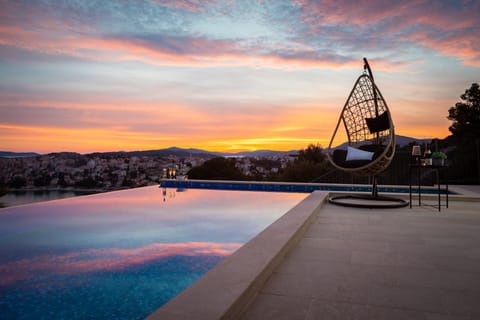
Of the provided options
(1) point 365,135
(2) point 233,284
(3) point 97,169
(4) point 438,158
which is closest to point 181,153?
(3) point 97,169

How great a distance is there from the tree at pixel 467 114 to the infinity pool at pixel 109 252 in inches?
310

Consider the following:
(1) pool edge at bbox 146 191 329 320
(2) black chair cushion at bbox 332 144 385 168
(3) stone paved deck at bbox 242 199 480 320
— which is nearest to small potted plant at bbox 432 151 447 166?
(2) black chair cushion at bbox 332 144 385 168

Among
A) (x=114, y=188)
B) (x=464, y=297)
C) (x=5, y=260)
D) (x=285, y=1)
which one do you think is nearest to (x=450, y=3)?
(x=285, y=1)

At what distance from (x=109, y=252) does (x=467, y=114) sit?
1139 centimetres

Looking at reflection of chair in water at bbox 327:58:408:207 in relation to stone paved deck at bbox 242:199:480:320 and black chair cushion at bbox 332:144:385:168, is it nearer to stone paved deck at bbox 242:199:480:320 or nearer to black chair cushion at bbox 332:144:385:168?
black chair cushion at bbox 332:144:385:168

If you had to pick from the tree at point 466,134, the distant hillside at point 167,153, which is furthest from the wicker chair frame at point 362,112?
the distant hillside at point 167,153

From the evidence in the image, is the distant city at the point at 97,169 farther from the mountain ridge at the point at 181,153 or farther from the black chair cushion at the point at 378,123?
the black chair cushion at the point at 378,123

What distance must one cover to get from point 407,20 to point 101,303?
6923 millimetres

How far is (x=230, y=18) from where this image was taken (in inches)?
256

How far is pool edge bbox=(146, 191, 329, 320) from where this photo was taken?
1082 millimetres

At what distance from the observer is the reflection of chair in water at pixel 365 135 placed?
169 inches

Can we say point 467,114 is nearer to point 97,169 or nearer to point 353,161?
point 353,161

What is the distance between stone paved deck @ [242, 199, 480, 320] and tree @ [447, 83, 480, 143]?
29.9ft

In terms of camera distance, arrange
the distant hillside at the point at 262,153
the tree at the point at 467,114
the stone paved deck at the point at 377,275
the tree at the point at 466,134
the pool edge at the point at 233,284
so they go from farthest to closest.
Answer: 1. the distant hillside at the point at 262,153
2. the tree at the point at 467,114
3. the tree at the point at 466,134
4. the stone paved deck at the point at 377,275
5. the pool edge at the point at 233,284
